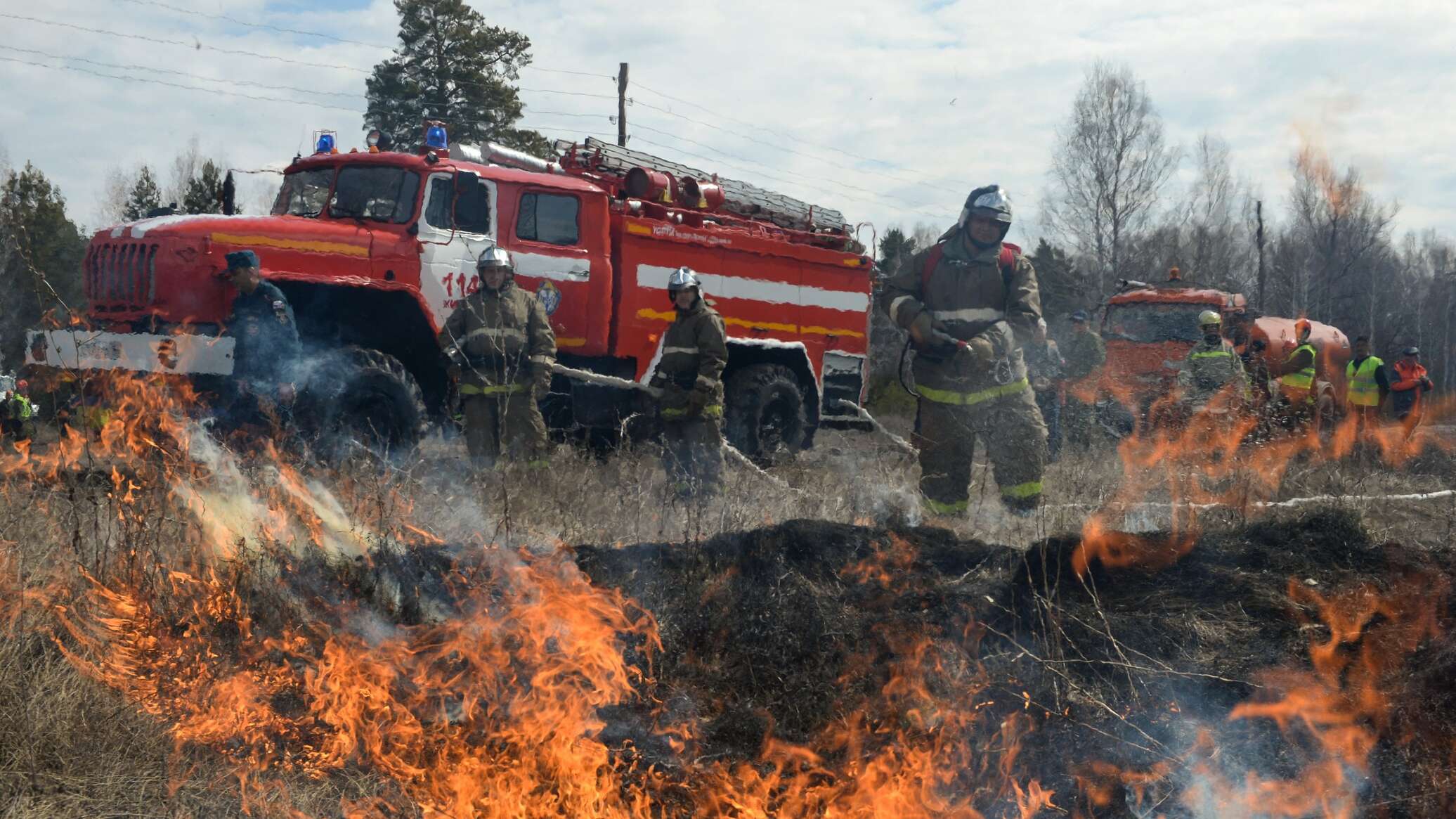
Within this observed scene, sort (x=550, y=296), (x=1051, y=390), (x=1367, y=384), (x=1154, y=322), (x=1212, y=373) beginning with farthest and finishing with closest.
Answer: (x=1154, y=322)
(x=1367, y=384)
(x=1051, y=390)
(x=1212, y=373)
(x=550, y=296)

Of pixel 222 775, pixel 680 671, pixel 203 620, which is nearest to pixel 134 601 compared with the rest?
pixel 203 620

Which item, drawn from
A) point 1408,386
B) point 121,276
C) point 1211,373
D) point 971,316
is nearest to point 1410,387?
point 1408,386

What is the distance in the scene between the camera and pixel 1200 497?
23.0ft

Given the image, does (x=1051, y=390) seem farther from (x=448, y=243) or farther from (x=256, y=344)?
(x=256, y=344)

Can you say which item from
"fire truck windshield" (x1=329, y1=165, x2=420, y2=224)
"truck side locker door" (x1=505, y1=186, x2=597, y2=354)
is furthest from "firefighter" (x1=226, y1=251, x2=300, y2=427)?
"truck side locker door" (x1=505, y1=186, x2=597, y2=354)

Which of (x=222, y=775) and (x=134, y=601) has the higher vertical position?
(x=134, y=601)

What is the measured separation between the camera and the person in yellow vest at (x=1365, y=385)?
13.2 metres

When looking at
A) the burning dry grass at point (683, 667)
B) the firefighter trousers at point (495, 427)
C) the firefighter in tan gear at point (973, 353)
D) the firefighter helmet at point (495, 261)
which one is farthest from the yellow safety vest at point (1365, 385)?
the firefighter helmet at point (495, 261)

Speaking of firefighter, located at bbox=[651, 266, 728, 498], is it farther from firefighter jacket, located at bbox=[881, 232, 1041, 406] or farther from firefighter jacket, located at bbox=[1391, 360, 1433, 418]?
firefighter jacket, located at bbox=[1391, 360, 1433, 418]

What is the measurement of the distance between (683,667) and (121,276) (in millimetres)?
5363

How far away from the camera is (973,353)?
570cm

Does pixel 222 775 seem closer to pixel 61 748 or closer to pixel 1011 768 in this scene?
pixel 61 748

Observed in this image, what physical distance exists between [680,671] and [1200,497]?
14.5ft

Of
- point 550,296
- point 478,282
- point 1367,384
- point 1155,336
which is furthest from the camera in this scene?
point 1155,336
